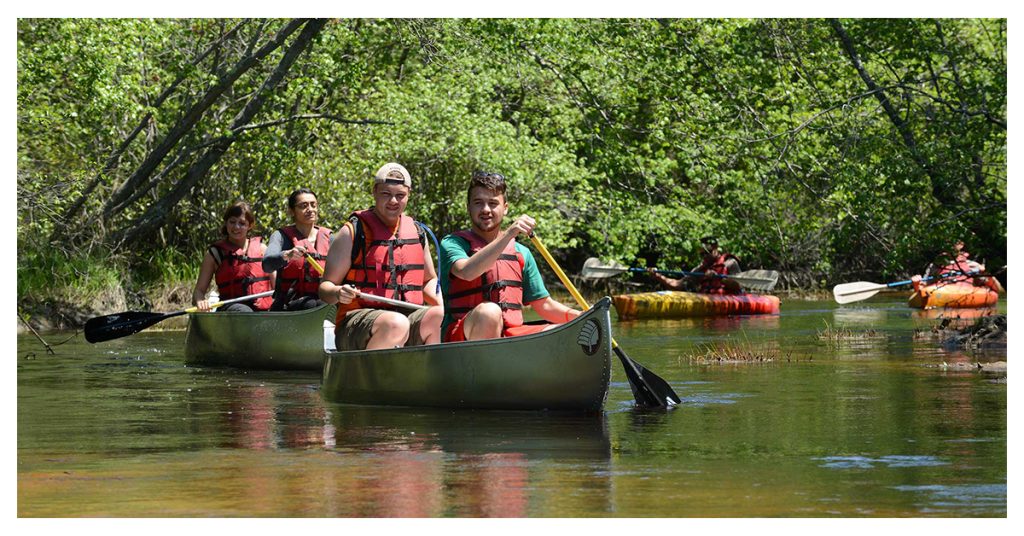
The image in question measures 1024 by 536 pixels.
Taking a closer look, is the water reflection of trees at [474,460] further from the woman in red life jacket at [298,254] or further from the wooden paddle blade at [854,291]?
the wooden paddle blade at [854,291]

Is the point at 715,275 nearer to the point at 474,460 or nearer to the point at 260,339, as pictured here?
the point at 260,339

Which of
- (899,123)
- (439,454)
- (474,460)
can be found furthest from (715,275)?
(474,460)

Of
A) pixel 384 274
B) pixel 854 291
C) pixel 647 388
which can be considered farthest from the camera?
pixel 854 291

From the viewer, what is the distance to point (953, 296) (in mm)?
19953

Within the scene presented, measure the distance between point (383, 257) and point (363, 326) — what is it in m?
0.38

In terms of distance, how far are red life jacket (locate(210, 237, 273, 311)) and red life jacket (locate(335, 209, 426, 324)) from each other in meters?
4.25

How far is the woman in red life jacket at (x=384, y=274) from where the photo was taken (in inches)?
321

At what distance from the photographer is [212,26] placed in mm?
19078

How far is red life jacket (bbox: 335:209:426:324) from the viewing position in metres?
8.30

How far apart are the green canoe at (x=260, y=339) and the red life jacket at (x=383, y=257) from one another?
2.35 m

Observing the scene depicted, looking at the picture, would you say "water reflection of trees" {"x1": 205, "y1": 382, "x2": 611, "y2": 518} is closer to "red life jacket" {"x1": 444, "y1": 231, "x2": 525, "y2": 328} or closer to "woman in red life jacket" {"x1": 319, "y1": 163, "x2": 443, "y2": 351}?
"woman in red life jacket" {"x1": 319, "y1": 163, "x2": 443, "y2": 351}

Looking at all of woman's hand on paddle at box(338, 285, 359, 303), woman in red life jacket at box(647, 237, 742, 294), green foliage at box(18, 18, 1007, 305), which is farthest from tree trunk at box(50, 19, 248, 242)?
woman's hand on paddle at box(338, 285, 359, 303)

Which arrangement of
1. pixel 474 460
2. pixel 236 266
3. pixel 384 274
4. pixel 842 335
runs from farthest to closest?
pixel 842 335
pixel 236 266
pixel 384 274
pixel 474 460

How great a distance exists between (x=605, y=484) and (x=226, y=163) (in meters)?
14.6
